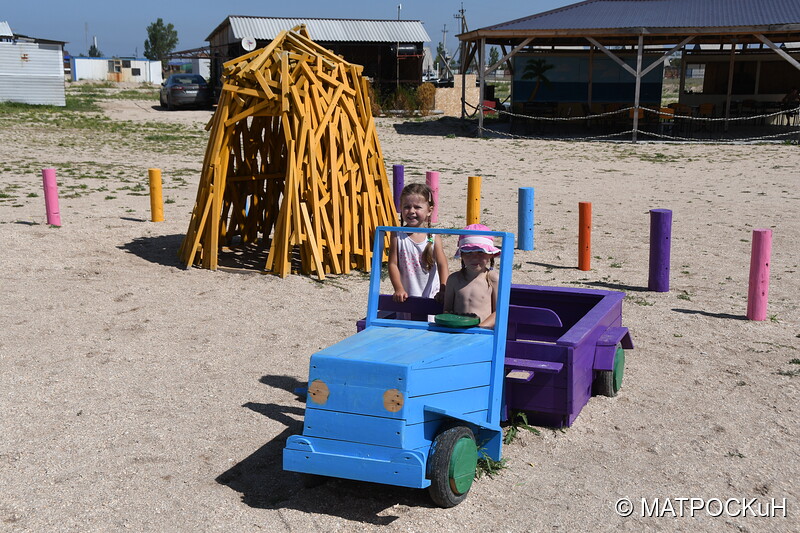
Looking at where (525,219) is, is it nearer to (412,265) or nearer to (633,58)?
(412,265)

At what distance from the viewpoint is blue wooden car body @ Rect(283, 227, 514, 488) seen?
3.86m

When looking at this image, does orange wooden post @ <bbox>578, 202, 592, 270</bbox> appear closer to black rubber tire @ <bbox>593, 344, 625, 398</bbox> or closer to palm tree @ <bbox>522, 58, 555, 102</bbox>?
black rubber tire @ <bbox>593, 344, 625, 398</bbox>

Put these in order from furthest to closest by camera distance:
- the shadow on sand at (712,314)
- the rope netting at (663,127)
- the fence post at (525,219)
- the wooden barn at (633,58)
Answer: the wooden barn at (633,58), the rope netting at (663,127), the fence post at (525,219), the shadow on sand at (712,314)

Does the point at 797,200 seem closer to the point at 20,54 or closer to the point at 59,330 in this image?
the point at 59,330

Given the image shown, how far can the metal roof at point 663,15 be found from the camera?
23.7 metres

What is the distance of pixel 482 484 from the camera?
439 cm

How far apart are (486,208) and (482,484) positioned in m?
9.31

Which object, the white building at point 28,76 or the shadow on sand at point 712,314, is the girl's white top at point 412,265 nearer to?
the shadow on sand at point 712,314

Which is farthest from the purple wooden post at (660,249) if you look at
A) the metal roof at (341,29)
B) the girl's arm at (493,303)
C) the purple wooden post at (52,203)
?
the metal roof at (341,29)

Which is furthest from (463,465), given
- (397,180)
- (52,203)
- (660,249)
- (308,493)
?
(397,180)

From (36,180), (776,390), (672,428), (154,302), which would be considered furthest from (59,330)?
(36,180)

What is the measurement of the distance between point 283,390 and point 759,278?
424 centimetres

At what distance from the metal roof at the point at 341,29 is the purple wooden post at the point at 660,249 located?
30.5 m

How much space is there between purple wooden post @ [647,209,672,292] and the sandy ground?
23 cm
